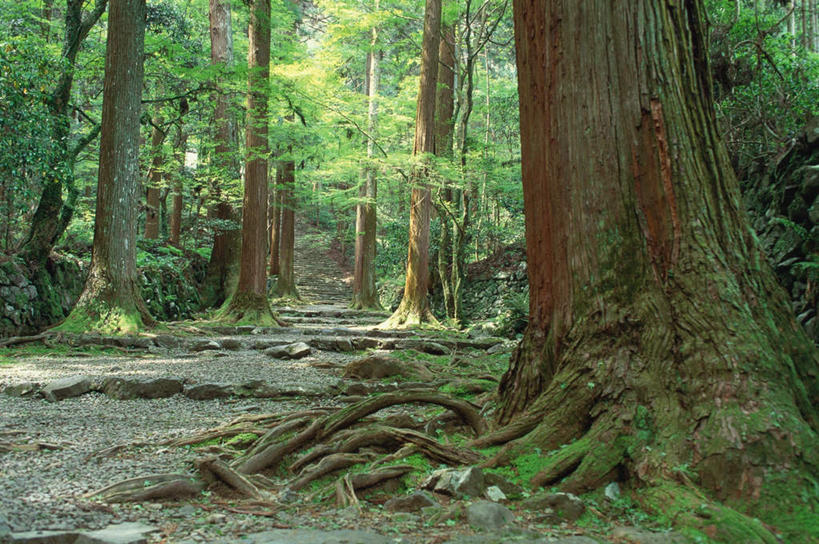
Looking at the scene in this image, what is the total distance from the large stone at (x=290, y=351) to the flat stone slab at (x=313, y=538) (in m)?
5.87

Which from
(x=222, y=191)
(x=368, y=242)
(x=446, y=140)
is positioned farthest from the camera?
(x=368, y=242)

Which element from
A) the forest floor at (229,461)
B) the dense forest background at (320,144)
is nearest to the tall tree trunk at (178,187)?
the dense forest background at (320,144)

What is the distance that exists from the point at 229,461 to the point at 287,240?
53.0 feet

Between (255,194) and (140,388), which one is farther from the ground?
(255,194)

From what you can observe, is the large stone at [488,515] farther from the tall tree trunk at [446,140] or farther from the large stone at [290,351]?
the tall tree trunk at [446,140]

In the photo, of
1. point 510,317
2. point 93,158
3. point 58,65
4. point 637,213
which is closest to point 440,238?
point 510,317

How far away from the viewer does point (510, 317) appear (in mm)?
11570

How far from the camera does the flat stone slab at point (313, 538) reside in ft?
6.56

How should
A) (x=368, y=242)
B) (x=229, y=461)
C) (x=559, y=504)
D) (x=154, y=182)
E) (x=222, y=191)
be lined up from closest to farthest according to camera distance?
(x=559, y=504), (x=229, y=461), (x=222, y=191), (x=154, y=182), (x=368, y=242)

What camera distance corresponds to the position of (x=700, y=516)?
2084 millimetres

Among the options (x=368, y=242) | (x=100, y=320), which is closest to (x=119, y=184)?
(x=100, y=320)

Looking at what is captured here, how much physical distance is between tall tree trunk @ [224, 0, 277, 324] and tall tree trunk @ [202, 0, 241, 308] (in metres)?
1.80

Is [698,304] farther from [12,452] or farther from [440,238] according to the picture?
[440,238]

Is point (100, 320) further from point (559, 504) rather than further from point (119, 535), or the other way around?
point (559, 504)
